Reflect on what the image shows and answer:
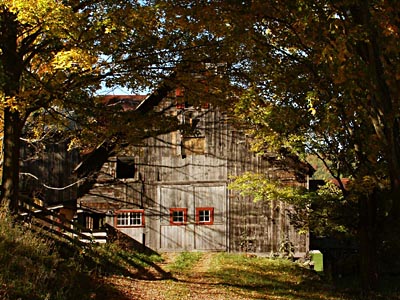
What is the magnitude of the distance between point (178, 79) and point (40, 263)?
5381 mm

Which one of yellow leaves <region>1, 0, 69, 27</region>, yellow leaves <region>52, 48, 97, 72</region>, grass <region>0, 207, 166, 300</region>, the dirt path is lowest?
the dirt path

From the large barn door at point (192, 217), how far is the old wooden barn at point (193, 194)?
0.16ft

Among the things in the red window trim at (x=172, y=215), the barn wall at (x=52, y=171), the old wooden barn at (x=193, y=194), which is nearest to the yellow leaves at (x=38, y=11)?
A: the old wooden barn at (x=193, y=194)

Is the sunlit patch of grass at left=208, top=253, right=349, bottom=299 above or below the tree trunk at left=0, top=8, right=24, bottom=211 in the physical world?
below

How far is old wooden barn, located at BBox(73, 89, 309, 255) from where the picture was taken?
24359mm

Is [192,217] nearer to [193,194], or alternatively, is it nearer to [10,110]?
[193,194]

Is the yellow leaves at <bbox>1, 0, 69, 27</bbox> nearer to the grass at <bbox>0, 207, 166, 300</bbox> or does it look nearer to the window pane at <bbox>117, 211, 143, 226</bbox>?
the grass at <bbox>0, 207, 166, 300</bbox>

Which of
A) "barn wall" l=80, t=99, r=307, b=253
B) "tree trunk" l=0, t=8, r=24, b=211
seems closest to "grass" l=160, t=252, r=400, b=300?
"barn wall" l=80, t=99, r=307, b=253

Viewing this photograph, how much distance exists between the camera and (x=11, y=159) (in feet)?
39.8

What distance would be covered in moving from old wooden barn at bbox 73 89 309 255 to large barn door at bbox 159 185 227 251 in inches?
2.0

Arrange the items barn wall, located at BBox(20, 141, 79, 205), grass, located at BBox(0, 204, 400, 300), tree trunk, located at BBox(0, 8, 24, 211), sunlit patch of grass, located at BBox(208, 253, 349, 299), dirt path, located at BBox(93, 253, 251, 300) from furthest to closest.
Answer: barn wall, located at BBox(20, 141, 79, 205)
sunlit patch of grass, located at BBox(208, 253, 349, 299)
dirt path, located at BBox(93, 253, 251, 300)
tree trunk, located at BBox(0, 8, 24, 211)
grass, located at BBox(0, 204, 400, 300)

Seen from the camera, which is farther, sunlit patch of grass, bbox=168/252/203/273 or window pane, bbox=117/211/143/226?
window pane, bbox=117/211/143/226

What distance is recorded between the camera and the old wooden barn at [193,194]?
24359mm

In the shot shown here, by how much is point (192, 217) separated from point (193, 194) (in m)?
1.18
